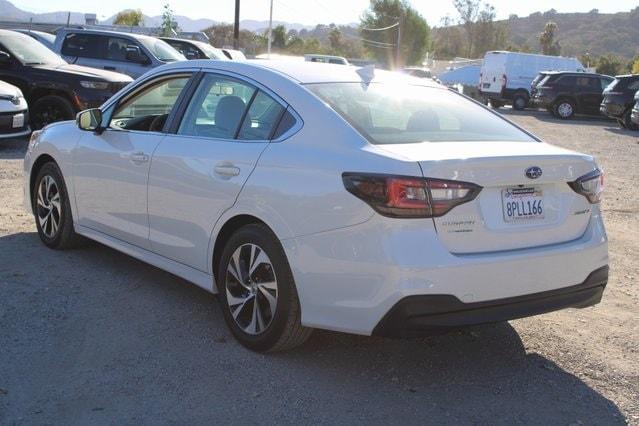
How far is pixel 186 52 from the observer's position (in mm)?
19609

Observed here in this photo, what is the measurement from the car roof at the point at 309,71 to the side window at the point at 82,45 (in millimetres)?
12022

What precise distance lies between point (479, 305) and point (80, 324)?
8.09ft

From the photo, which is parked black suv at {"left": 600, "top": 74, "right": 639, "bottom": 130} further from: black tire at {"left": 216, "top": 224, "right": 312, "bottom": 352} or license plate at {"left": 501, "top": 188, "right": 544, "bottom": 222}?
black tire at {"left": 216, "top": 224, "right": 312, "bottom": 352}

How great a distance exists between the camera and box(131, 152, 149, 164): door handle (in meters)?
5.03

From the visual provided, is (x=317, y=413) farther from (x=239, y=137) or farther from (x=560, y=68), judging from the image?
(x=560, y=68)

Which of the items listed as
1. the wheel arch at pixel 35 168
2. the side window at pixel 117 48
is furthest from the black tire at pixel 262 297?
the side window at pixel 117 48

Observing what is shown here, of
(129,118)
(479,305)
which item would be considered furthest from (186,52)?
(479,305)

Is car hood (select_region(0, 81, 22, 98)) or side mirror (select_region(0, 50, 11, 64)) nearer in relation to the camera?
car hood (select_region(0, 81, 22, 98))

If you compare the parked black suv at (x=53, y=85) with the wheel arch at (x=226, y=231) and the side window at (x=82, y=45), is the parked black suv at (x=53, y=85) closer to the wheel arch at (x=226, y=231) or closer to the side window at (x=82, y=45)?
the side window at (x=82, y=45)

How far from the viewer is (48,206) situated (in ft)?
20.6

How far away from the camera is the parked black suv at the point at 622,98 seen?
2195 centimetres

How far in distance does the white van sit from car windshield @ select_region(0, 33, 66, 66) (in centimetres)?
2190

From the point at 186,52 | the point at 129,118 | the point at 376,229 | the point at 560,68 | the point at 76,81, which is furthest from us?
the point at 560,68

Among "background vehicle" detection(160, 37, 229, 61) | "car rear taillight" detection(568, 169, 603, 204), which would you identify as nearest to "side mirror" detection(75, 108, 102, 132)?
"car rear taillight" detection(568, 169, 603, 204)
